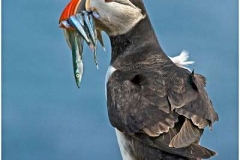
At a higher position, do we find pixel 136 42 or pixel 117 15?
pixel 117 15

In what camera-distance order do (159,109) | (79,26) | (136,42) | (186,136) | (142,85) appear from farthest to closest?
(136,42) < (79,26) < (142,85) < (159,109) < (186,136)

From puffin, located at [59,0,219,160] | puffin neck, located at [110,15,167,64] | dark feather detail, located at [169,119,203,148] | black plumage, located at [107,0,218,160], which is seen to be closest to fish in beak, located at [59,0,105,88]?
puffin, located at [59,0,219,160]

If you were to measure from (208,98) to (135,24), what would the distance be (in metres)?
1.13

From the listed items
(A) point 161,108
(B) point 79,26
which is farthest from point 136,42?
(A) point 161,108

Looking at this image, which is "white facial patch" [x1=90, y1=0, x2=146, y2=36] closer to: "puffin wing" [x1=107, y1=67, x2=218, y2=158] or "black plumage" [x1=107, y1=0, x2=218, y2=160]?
"black plumage" [x1=107, y1=0, x2=218, y2=160]

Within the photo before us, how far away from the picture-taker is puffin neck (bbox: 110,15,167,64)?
8.45 m

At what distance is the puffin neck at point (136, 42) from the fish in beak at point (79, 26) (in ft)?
0.76

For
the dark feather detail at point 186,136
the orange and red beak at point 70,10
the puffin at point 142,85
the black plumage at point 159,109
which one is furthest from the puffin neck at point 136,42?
the dark feather detail at point 186,136

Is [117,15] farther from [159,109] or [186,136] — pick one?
[186,136]

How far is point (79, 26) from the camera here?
830 centimetres

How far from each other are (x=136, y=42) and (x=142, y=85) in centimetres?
93

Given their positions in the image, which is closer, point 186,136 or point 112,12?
point 186,136

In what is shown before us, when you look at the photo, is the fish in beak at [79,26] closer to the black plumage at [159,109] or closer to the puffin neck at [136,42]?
the puffin neck at [136,42]

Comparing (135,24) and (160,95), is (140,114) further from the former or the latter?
(135,24)
